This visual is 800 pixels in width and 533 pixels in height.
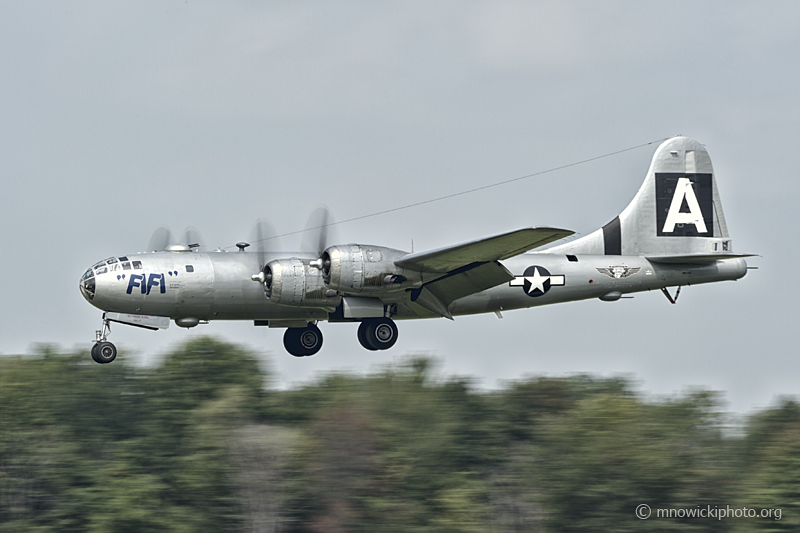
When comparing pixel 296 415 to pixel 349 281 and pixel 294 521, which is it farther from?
pixel 349 281

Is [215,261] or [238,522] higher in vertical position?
[215,261]

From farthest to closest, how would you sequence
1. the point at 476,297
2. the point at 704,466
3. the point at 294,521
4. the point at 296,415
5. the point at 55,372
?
1. the point at 55,372
2. the point at 296,415
3. the point at 704,466
4. the point at 294,521
5. the point at 476,297

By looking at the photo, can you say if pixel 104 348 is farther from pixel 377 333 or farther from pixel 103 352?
pixel 377 333

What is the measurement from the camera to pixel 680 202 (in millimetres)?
33125

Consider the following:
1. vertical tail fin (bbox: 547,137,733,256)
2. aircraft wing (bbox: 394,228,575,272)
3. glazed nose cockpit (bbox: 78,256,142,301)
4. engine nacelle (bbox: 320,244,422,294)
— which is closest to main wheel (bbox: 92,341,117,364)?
glazed nose cockpit (bbox: 78,256,142,301)

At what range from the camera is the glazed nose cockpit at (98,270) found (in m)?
27.0

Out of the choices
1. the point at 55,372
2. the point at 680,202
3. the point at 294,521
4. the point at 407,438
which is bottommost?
the point at 294,521

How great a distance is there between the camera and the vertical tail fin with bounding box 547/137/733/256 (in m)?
31.8

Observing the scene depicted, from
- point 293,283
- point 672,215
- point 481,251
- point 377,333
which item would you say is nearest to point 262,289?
point 293,283

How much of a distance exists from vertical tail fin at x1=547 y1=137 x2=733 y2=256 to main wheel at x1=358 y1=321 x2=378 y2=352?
7039 millimetres

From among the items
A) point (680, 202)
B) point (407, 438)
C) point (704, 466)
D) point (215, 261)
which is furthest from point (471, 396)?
point (215, 261)

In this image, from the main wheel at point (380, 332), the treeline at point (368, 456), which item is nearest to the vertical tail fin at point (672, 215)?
the main wheel at point (380, 332)

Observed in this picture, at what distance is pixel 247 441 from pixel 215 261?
15.9 metres

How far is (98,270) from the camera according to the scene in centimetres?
2716
